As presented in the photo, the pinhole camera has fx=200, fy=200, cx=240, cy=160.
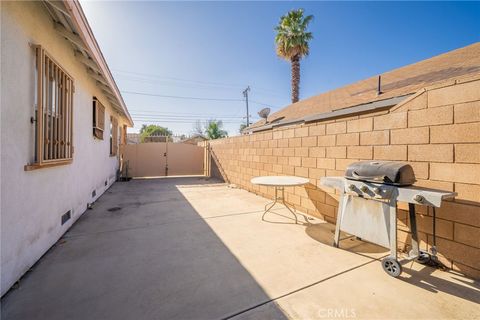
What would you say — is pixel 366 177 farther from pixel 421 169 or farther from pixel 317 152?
pixel 317 152

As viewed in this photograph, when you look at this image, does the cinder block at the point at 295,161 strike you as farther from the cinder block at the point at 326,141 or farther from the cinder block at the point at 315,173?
the cinder block at the point at 326,141

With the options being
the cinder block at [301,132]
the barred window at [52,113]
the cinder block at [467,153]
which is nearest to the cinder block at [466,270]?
the cinder block at [467,153]

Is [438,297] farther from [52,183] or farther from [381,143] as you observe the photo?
[52,183]

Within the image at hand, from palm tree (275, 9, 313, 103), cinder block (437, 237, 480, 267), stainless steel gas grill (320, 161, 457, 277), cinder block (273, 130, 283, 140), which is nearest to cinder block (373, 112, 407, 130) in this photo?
stainless steel gas grill (320, 161, 457, 277)

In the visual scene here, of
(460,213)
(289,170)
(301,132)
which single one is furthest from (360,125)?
(289,170)

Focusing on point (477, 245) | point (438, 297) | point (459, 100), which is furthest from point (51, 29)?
point (477, 245)

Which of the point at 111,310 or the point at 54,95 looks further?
the point at 54,95

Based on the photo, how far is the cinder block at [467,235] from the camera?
1.98 m

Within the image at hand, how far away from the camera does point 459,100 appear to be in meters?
2.09

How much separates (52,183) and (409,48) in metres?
11.8

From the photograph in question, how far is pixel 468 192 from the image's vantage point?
2.03 meters

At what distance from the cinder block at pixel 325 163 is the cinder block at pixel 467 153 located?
164 centimetres

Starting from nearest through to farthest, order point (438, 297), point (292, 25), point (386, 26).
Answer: point (438, 297), point (386, 26), point (292, 25)

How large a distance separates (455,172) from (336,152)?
157cm
